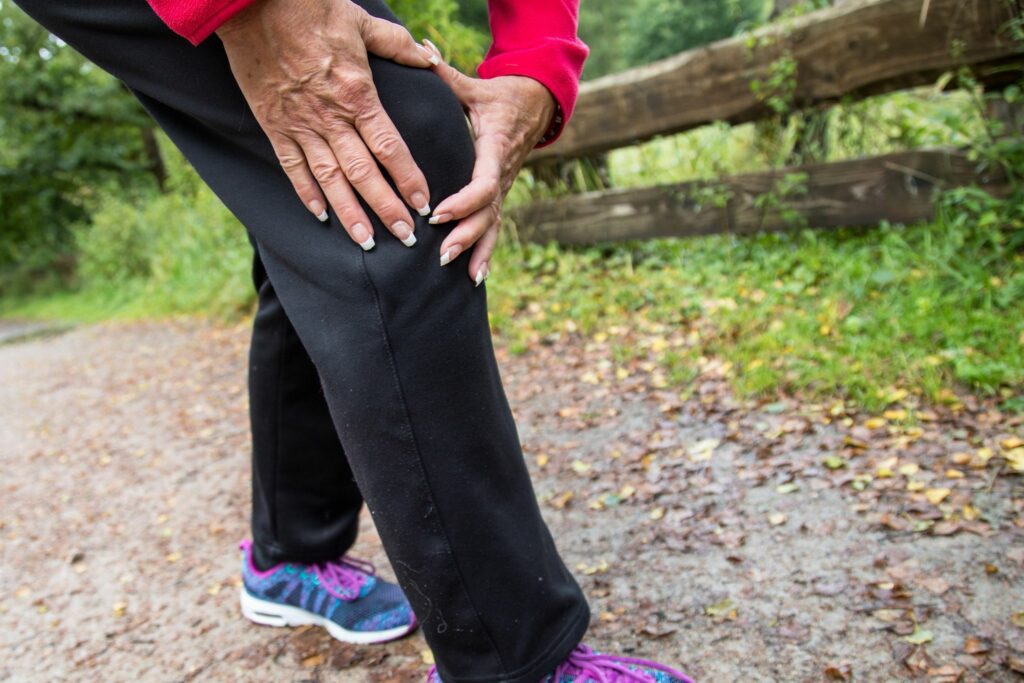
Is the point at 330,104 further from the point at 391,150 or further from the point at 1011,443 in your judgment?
the point at 1011,443

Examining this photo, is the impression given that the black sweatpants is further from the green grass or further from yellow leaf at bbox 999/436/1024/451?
the green grass

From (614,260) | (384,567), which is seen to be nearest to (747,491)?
(384,567)

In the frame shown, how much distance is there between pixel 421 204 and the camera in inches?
38.9

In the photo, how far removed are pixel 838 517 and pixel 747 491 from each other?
28 cm

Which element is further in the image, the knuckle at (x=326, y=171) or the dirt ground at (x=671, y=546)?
the dirt ground at (x=671, y=546)

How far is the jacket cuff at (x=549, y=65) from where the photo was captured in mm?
1139

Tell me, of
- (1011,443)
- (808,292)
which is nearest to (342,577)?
(1011,443)

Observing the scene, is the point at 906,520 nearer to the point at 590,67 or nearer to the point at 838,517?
the point at 838,517

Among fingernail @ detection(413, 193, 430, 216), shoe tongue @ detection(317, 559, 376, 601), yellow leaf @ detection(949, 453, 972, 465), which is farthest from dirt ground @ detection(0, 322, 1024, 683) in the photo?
fingernail @ detection(413, 193, 430, 216)

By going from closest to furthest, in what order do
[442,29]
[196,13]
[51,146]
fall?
1. [196,13]
2. [442,29]
3. [51,146]

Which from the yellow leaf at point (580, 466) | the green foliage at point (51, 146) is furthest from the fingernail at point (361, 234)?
the green foliage at point (51, 146)

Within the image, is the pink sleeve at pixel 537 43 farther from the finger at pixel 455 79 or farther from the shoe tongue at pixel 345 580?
the shoe tongue at pixel 345 580

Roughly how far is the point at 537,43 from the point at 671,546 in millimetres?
1290

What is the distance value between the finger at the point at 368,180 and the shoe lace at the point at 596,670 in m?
0.69
